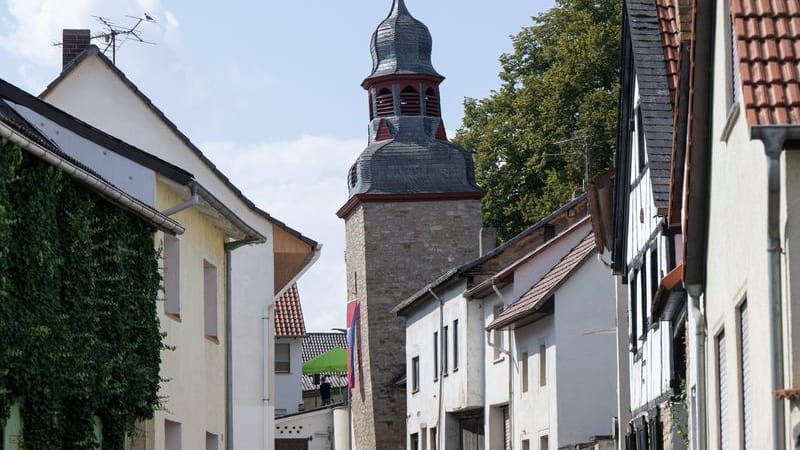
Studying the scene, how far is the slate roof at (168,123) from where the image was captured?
2664cm

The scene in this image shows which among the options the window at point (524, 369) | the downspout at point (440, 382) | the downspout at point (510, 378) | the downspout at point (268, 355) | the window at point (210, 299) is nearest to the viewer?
the window at point (210, 299)

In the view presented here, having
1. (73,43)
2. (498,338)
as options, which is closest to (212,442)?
(73,43)

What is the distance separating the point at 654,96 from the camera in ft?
77.2

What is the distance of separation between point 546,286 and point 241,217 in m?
9.08

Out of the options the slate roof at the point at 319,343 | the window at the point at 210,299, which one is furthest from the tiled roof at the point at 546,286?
the slate roof at the point at 319,343

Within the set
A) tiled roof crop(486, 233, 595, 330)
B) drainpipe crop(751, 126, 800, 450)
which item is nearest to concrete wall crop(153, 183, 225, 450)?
drainpipe crop(751, 126, 800, 450)

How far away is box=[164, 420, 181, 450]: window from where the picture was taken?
871 inches

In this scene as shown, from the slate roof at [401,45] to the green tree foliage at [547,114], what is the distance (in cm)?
822

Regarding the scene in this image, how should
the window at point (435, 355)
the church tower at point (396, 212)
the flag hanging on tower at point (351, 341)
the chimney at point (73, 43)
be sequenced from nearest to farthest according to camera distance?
the chimney at point (73, 43) → the window at point (435, 355) → the church tower at point (396, 212) → the flag hanging on tower at point (351, 341)

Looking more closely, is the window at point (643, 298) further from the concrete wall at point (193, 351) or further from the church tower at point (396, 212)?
the church tower at point (396, 212)

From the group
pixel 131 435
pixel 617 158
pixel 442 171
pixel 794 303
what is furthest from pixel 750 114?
pixel 442 171

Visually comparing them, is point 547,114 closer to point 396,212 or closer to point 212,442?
point 396,212

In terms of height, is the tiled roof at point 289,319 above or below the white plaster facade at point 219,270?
above

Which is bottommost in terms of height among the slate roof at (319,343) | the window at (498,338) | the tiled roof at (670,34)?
the window at (498,338)
